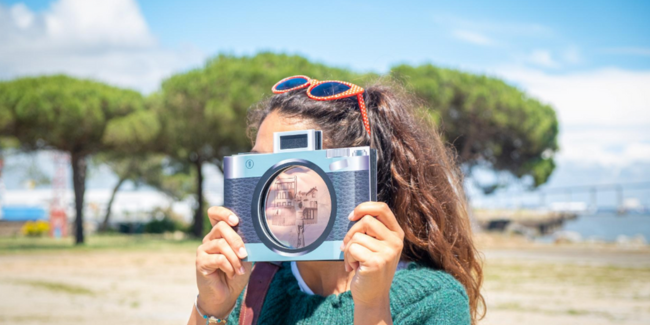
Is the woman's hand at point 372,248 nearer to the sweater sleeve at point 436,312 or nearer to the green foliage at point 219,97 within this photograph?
the sweater sleeve at point 436,312

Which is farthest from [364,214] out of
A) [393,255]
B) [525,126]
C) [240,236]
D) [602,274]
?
[525,126]

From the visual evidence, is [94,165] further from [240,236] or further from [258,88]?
[240,236]

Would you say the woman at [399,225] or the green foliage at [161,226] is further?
the green foliage at [161,226]

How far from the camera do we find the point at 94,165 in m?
32.5

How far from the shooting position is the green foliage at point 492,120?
Result: 963 inches

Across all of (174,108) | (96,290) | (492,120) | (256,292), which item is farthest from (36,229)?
(256,292)

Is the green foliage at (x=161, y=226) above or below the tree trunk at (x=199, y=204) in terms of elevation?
below

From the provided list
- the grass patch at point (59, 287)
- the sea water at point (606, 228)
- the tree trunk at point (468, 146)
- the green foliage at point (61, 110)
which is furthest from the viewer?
the sea water at point (606, 228)

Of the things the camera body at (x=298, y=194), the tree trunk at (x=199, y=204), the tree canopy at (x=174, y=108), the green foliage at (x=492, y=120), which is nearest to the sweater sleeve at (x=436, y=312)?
the camera body at (x=298, y=194)

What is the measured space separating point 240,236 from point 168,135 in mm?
20970

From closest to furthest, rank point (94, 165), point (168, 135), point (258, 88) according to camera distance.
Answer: point (258, 88) → point (168, 135) → point (94, 165)

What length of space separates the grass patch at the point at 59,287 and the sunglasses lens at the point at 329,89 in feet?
26.1

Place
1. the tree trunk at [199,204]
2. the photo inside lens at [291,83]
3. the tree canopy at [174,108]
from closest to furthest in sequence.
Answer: the photo inside lens at [291,83], the tree canopy at [174,108], the tree trunk at [199,204]

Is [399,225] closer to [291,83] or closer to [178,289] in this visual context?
[291,83]
